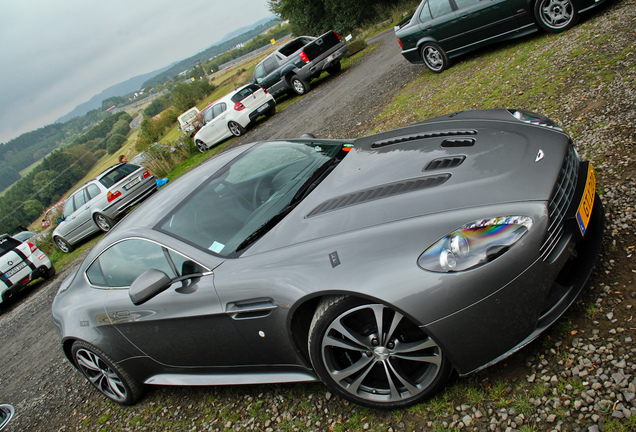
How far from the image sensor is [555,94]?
571cm

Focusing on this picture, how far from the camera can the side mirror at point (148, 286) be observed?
2723 mm

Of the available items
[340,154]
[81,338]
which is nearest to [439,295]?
[340,154]

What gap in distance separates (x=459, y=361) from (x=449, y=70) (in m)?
8.50

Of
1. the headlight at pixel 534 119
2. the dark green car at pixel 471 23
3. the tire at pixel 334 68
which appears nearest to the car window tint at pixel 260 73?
the tire at pixel 334 68

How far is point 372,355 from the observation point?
2.38 metres

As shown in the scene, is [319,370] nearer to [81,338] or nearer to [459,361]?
[459,361]

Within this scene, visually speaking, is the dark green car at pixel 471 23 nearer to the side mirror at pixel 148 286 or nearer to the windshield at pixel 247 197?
the windshield at pixel 247 197

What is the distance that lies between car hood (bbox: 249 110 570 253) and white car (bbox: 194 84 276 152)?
1224 centimetres

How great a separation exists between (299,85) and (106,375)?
13.8 m

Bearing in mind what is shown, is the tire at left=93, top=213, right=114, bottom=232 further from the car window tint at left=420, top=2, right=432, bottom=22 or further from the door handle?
the door handle

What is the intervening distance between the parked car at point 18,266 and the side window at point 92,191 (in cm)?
250

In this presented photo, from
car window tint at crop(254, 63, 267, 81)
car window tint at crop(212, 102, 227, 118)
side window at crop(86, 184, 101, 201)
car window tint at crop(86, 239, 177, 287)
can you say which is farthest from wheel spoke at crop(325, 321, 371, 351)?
car window tint at crop(254, 63, 267, 81)

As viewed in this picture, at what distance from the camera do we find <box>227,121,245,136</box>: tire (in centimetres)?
1517

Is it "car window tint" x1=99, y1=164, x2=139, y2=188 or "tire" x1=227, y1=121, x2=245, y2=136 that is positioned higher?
"car window tint" x1=99, y1=164, x2=139, y2=188
